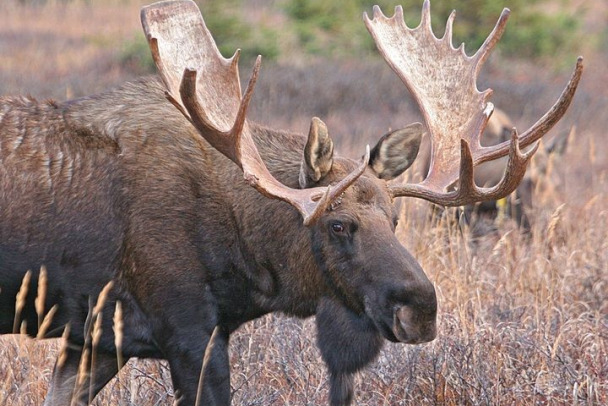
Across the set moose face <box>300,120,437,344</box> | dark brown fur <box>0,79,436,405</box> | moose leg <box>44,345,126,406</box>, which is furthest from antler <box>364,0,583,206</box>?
moose leg <box>44,345,126,406</box>

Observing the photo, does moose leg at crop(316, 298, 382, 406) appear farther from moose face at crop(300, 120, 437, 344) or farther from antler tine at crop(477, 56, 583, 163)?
antler tine at crop(477, 56, 583, 163)

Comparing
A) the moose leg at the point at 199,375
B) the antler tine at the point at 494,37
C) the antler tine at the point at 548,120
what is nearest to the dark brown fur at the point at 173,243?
the moose leg at the point at 199,375

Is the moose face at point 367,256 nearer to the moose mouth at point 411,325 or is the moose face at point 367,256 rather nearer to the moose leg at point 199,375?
the moose mouth at point 411,325

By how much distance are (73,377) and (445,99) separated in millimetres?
2022

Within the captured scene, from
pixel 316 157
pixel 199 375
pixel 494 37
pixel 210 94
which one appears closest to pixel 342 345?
pixel 199 375

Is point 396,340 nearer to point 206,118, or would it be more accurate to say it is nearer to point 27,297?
point 206,118

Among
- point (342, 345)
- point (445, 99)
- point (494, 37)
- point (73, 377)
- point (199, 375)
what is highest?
point (494, 37)

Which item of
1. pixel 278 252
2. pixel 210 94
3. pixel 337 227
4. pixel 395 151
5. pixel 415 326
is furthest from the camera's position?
pixel 395 151

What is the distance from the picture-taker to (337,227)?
4.48 m

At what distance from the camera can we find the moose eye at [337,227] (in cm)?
447

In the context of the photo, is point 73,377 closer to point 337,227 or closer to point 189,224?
point 189,224

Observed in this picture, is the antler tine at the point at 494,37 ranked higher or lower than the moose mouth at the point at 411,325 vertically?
higher

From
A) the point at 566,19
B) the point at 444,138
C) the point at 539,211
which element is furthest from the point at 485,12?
the point at 444,138

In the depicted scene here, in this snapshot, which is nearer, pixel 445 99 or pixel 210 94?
pixel 210 94
